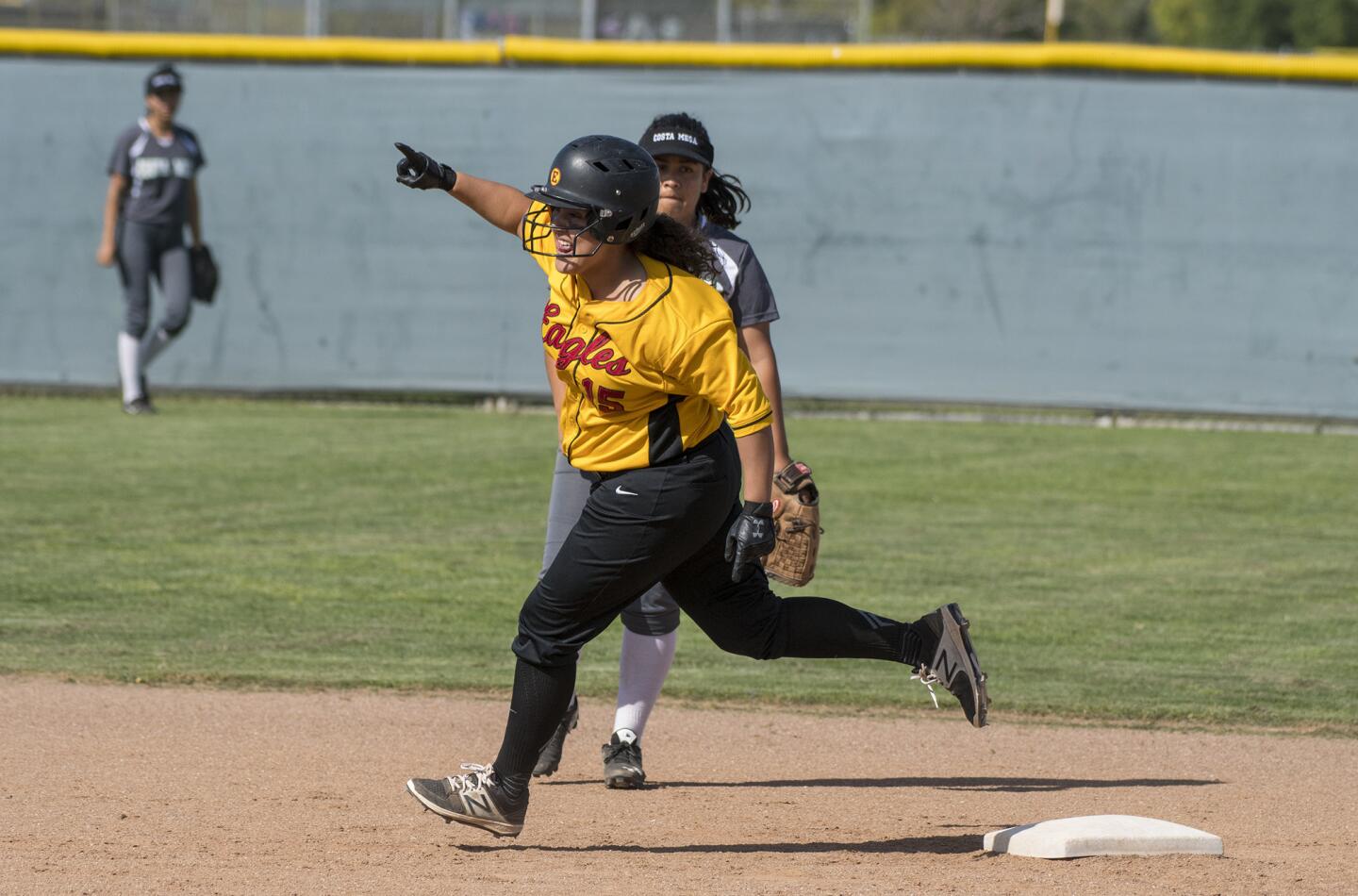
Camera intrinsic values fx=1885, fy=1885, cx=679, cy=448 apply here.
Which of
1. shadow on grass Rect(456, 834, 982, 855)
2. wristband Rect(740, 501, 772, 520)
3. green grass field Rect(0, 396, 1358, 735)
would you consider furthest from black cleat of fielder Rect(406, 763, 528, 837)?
green grass field Rect(0, 396, 1358, 735)

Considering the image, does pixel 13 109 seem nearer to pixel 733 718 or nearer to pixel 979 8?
pixel 733 718

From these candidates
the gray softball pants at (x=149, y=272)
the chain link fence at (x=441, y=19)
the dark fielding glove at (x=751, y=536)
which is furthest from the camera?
the chain link fence at (x=441, y=19)

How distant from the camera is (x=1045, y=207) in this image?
13.9 metres

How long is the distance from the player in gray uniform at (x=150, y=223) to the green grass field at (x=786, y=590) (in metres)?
0.54

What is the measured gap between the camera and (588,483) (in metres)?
5.50

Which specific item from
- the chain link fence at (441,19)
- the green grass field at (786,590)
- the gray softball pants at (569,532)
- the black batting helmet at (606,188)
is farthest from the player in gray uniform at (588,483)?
the chain link fence at (441,19)

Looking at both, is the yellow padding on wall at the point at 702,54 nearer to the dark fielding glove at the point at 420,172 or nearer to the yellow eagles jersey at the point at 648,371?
the dark fielding glove at the point at 420,172

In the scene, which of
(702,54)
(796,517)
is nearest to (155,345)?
(702,54)

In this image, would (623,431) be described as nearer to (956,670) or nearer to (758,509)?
(758,509)

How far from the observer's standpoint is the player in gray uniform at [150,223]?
13.6 m

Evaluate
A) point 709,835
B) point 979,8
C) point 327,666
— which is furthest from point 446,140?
point 979,8

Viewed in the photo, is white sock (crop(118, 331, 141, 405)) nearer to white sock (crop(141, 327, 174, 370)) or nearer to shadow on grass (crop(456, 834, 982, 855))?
white sock (crop(141, 327, 174, 370))

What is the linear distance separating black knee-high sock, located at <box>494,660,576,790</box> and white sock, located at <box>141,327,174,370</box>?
982cm

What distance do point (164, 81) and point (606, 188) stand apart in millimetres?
9613
